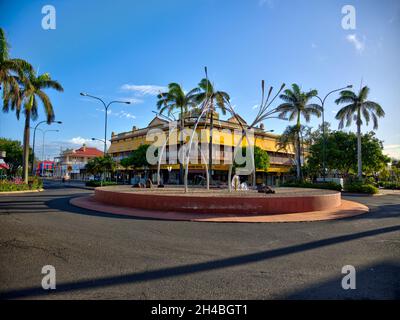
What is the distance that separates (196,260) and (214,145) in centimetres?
3541

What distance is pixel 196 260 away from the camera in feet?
16.6

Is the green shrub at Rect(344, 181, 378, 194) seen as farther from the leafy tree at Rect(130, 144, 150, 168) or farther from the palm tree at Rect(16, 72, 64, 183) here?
the palm tree at Rect(16, 72, 64, 183)

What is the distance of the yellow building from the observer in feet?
131

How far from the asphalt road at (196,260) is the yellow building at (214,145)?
83.7 ft

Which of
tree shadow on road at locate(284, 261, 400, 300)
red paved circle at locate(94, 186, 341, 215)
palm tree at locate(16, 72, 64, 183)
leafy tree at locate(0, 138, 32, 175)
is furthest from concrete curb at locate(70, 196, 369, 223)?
leafy tree at locate(0, 138, 32, 175)

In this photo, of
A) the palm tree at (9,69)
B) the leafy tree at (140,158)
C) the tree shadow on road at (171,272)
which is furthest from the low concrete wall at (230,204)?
the leafy tree at (140,158)

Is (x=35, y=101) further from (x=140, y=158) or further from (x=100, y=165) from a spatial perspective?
(x=140, y=158)

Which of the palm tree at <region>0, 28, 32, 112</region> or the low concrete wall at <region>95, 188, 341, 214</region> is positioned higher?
the palm tree at <region>0, 28, 32, 112</region>

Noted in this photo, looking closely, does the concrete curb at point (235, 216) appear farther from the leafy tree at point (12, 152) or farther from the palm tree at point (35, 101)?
the leafy tree at point (12, 152)

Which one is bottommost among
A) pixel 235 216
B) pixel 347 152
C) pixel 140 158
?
pixel 235 216

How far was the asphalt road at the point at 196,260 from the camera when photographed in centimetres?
367

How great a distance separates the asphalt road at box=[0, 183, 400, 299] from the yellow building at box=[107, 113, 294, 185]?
25497 mm

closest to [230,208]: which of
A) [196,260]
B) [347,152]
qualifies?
[196,260]

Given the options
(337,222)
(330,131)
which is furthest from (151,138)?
(337,222)
